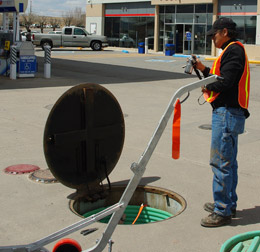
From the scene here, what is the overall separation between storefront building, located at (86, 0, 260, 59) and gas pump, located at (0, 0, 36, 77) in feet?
52.9

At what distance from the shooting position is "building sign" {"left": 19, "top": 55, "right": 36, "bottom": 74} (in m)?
17.8

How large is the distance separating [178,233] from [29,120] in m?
6.17

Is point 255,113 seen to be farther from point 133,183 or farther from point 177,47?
point 177,47

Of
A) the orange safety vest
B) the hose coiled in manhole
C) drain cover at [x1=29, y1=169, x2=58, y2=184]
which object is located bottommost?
the hose coiled in manhole

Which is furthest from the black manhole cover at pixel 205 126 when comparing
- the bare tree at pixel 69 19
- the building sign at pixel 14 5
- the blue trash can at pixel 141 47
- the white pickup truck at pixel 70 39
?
the bare tree at pixel 69 19

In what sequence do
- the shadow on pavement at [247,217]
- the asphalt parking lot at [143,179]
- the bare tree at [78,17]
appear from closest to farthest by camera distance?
the asphalt parking lot at [143,179] < the shadow on pavement at [247,217] < the bare tree at [78,17]

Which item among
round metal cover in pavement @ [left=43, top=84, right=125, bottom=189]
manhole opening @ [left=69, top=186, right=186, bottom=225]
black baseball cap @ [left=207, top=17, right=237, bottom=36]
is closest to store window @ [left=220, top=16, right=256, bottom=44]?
manhole opening @ [left=69, top=186, right=186, bottom=225]

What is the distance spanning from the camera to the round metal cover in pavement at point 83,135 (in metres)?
4.91

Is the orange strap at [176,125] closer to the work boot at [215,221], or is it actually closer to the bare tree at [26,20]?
the work boot at [215,221]

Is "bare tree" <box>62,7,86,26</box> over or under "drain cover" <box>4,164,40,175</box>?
over

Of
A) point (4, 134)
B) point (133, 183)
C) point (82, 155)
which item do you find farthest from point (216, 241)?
point (4, 134)

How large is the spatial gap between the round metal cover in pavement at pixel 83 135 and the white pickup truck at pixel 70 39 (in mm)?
32777

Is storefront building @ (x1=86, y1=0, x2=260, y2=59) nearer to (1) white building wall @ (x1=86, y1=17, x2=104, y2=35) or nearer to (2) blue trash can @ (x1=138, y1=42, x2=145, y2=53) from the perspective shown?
(1) white building wall @ (x1=86, y1=17, x2=104, y2=35)

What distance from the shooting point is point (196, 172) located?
258 inches
